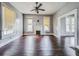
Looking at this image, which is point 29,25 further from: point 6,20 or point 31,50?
point 31,50

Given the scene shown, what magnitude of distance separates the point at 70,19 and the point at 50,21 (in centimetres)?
272

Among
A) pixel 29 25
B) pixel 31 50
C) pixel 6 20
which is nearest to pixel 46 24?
pixel 29 25

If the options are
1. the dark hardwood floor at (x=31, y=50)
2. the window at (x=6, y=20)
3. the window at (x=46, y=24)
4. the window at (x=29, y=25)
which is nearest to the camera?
the dark hardwood floor at (x=31, y=50)

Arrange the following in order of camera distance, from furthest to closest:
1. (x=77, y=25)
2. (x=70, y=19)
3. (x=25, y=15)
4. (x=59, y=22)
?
(x=25, y=15), (x=70, y=19), (x=59, y=22), (x=77, y=25)

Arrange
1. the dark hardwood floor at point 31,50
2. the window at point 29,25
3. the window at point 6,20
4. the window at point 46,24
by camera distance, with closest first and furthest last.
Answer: the dark hardwood floor at point 31,50
the window at point 6,20
the window at point 29,25
the window at point 46,24

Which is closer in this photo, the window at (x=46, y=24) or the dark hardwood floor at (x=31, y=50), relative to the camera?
the dark hardwood floor at (x=31, y=50)

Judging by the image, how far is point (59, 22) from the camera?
10633mm

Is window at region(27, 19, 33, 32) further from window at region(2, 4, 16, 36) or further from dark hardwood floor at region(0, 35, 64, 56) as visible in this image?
dark hardwood floor at region(0, 35, 64, 56)

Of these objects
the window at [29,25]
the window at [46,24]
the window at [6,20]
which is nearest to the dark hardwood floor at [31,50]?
the window at [6,20]

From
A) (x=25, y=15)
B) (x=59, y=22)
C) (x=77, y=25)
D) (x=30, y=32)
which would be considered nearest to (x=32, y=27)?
(x=30, y=32)

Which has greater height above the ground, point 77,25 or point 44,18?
point 44,18

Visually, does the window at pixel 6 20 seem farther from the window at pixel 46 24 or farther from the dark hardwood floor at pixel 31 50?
the window at pixel 46 24

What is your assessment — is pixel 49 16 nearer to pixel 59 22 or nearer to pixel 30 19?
pixel 30 19

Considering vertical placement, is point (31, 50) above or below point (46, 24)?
below
